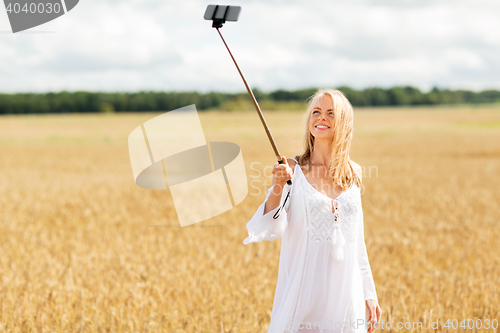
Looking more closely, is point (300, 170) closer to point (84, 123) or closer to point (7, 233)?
point (7, 233)

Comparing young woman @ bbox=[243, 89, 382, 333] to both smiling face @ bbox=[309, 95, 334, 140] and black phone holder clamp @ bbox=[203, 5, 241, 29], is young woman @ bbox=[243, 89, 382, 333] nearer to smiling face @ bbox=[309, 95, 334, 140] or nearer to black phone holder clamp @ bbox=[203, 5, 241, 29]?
smiling face @ bbox=[309, 95, 334, 140]

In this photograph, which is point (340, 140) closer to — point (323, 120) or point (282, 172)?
point (323, 120)

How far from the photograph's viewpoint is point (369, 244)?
7.72 metres

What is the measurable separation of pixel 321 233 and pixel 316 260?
16 cm

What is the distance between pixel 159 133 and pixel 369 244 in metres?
3.75

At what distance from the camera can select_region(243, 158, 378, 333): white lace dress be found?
2746mm

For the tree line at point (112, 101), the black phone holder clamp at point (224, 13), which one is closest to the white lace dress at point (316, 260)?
the black phone holder clamp at point (224, 13)

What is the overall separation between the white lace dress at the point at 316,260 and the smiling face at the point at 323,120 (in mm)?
234

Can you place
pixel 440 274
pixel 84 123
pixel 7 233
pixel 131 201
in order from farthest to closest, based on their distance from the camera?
pixel 84 123
pixel 131 201
pixel 7 233
pixel 440 274

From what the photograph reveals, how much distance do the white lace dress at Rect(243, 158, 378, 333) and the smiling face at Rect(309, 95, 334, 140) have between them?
0.77 feet

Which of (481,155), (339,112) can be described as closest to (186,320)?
(339,112)

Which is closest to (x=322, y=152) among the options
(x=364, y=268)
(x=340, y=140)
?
(x=340, y=140)

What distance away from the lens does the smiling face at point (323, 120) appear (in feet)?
9.23

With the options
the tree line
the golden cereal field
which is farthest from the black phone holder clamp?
the tree line
